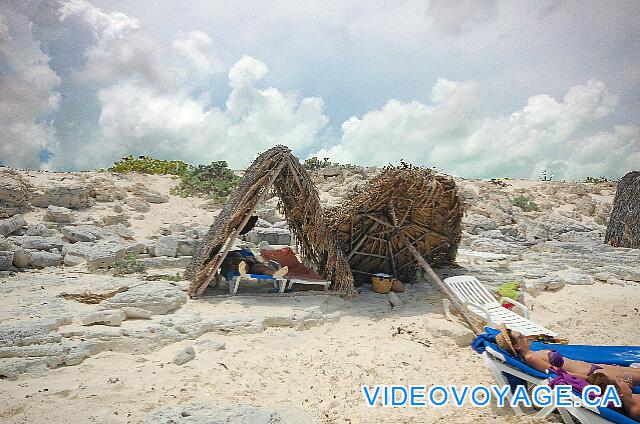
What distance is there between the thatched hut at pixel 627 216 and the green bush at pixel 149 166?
1639cm

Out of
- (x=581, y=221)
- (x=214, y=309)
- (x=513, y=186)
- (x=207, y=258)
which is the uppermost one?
(x=513, y=186)

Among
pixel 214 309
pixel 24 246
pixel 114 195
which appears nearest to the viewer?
pixel 214 309

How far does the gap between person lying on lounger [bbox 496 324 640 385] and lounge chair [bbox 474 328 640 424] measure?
2.2 inches

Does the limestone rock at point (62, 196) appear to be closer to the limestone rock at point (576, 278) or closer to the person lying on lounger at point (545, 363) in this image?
the person lying on lounger at point (545, 363)

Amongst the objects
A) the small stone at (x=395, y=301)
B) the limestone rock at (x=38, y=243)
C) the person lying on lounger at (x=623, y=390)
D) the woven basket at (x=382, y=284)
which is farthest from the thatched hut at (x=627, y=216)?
the limestone rock at (x=38, y=243)

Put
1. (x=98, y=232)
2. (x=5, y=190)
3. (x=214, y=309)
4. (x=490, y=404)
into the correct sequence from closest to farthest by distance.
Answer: (x=490, y=404) < (x=214, y=309) < (x=98, y=232) < (x=5, y=190)

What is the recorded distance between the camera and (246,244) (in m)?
9.99

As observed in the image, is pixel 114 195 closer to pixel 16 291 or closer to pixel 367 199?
pixel 16 291

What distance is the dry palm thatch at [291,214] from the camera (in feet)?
20.3

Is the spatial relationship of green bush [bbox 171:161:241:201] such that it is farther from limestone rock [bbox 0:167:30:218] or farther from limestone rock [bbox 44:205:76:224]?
limestone rock [bbox 0:167:30:218]

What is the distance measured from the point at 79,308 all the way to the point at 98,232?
549cm

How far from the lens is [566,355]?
374cm

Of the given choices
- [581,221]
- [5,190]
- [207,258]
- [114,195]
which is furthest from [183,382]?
[581,221]

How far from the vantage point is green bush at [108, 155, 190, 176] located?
17266 mm
